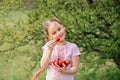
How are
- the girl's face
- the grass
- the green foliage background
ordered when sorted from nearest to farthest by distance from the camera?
the girl's face, the green foliage background, the grass

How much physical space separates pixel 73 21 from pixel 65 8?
1.00 ft

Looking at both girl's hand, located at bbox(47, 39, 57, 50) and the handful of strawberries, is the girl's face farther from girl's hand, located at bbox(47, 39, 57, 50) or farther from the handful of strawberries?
the handful of strawberries

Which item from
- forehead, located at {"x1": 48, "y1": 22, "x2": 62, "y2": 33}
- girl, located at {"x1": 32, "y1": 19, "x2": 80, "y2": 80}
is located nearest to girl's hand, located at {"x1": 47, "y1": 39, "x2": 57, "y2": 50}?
girl, located at {"x1": 32, "y1": 19, "x2": 80, "y2": 80}

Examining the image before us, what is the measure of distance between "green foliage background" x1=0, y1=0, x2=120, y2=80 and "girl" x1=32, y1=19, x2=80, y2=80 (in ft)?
7.03

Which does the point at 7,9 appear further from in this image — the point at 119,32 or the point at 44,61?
the point at 44,61

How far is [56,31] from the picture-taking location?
4348mm

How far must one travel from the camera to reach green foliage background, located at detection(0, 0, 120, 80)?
6691 mm

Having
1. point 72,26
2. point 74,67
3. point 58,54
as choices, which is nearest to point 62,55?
point 58,54

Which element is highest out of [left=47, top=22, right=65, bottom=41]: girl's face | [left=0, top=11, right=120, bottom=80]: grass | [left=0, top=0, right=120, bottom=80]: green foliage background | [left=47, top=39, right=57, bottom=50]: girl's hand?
[left=47, top=22, right=65, bottom=41]: girl's face

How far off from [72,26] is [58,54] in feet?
7.20

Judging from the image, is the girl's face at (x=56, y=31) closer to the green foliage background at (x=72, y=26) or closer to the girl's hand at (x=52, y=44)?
the girl's hand at (x=52, y=44)

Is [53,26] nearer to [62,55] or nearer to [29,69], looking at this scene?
[62,55]

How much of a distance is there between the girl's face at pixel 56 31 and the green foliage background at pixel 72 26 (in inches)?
84.6

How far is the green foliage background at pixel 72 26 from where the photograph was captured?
6691 mm
